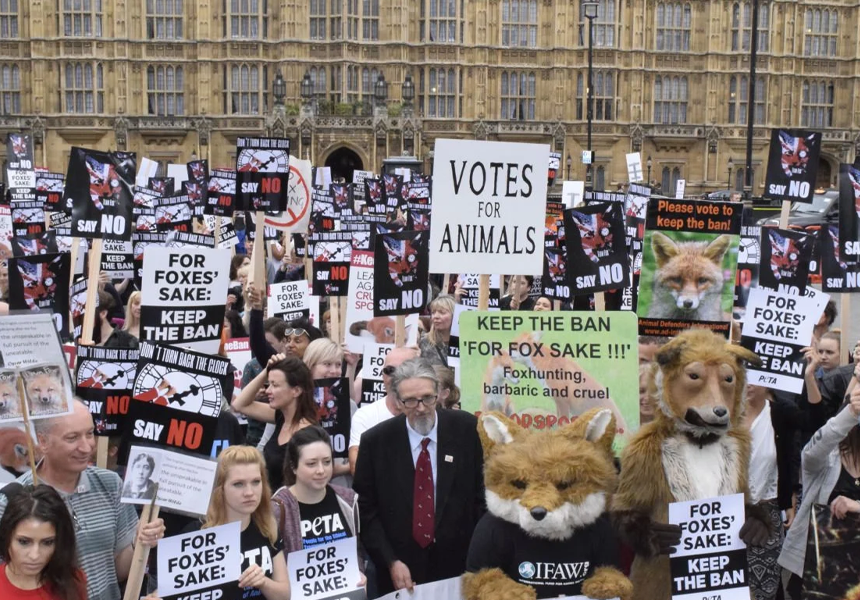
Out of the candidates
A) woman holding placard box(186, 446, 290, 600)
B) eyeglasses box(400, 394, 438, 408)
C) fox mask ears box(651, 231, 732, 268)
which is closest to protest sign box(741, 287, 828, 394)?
fox mask ears box(651, 231, 732, 268)

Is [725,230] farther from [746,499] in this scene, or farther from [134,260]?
[134,260]

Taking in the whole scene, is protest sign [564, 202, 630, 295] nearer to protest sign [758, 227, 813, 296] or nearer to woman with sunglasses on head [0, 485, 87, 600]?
protest sign [758, 227, 813, 296]

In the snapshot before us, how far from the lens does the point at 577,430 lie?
13.9 ft

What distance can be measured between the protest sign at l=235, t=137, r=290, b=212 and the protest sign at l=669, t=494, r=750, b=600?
21.2ft

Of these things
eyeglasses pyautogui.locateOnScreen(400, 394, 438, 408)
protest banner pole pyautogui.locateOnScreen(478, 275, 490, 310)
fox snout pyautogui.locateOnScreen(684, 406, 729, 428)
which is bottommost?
eyeglasses pyautogui.locateOnScreen(400, 394, 438, 408)

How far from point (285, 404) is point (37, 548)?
2.05 m

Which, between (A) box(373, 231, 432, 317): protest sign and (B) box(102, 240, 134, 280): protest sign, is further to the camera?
(B) box(102, 240, 134, 280): protest sign

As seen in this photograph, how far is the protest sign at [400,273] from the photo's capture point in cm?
757

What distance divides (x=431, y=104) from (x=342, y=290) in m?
29.2

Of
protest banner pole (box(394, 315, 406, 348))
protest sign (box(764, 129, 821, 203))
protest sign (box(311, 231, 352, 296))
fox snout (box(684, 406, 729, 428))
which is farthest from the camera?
protest sign (box(311, 231, 352, 296))

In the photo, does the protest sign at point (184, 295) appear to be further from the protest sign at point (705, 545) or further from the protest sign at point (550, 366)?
the protest sign at point (705, 545)

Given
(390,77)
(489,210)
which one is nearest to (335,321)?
(489,210)

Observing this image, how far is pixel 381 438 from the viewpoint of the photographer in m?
5.00

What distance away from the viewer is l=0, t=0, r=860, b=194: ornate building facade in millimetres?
37219
